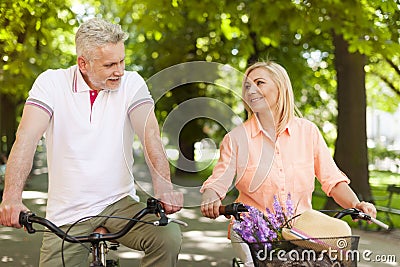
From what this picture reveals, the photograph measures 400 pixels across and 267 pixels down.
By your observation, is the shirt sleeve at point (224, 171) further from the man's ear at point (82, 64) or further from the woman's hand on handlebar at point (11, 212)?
the woman's hand on handlebar at point (11, 212)

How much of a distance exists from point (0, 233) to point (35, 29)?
2800 mm

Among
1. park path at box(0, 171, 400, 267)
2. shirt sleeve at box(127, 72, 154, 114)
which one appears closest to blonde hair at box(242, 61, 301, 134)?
shirt sleeve at box(127, 72, 154, 114)

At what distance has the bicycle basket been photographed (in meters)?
2.81

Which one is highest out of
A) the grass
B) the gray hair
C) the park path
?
the gray hair

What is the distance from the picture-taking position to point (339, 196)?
3938 mm

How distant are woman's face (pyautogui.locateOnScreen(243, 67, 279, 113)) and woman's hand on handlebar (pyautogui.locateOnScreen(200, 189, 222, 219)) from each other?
1.96ft

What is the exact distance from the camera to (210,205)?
366cm

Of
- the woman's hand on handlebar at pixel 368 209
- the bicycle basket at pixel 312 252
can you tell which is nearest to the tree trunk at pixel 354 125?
the woman's hand on handlebar at pixel 368 209

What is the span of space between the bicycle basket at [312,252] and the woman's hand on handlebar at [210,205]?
31.5 inches

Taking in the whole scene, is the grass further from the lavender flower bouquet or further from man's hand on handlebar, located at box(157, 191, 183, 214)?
the lavender flower bouquet

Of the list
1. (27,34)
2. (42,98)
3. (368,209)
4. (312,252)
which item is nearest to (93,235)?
(42,98)

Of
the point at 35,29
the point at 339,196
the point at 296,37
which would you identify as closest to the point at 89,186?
the point at 339,196

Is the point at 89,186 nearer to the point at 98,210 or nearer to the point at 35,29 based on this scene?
the point at 98,210

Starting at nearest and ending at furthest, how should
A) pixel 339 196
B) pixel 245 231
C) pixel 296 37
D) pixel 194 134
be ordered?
pixel 245 231 < pixel 339 196 < pixel 296 37 < pixel 194 134
